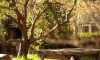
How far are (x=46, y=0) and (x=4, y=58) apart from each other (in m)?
3.48

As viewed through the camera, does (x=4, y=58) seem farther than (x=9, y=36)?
No

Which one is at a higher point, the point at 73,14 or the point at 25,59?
the point at 73,14

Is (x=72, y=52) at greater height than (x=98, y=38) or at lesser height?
lesser

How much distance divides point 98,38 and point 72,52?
770 centimetres

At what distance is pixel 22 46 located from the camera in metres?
14.0

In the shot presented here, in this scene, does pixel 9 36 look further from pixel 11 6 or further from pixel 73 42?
pixel 73 42

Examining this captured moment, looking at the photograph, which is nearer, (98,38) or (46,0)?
(98,38)

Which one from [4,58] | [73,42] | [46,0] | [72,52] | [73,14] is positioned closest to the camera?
[73,42]

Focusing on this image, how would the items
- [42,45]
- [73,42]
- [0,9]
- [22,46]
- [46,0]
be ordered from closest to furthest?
1. [73,42]
2. [46,0]
3. [0,9]
4. [22,46]
5. [42,45]

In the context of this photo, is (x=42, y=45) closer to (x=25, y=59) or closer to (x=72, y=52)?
(x=25, y=59)

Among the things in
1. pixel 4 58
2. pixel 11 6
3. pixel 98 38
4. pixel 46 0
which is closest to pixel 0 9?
pixel 11 6

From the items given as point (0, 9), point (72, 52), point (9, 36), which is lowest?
point (9, 36)

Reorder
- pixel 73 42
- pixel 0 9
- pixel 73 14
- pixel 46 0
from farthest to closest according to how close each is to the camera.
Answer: pixel 73 14
pixel 0 9
pixel 46 0
pixel 73 42

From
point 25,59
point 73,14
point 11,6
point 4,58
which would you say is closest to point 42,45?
point 73,14
